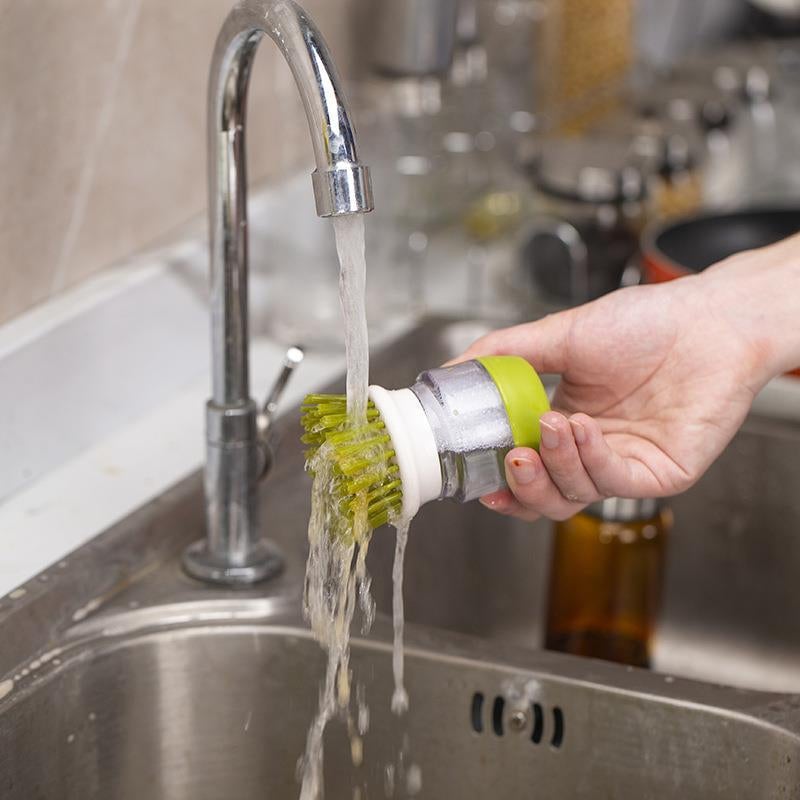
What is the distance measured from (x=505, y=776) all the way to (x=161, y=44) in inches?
22.8

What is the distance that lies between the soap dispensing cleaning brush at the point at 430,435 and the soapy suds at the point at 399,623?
0.02 m

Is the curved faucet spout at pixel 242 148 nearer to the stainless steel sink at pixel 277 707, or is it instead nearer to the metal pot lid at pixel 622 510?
the stainless steel sink at pixel 277 707

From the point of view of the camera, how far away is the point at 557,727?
73cm

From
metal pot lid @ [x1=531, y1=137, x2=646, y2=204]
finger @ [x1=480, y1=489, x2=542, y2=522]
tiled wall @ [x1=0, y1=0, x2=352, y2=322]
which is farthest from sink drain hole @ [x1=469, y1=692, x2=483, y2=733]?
metal pot lid @ [x1=531, y1=137, x2=646, y2=204]

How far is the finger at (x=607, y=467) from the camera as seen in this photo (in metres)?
0.65

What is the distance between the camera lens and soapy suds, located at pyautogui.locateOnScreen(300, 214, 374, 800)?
0.59m

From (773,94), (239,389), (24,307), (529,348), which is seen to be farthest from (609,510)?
(773,94)

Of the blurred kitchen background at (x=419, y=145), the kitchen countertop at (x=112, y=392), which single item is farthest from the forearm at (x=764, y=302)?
the blurred kitchen background at (x=419, y=145)

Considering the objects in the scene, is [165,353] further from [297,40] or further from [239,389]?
[297,40]

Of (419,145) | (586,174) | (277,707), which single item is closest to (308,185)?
(419,145)

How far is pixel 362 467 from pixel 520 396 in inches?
3.4

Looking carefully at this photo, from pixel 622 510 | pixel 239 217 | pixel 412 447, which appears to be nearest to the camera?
pixel 412 447

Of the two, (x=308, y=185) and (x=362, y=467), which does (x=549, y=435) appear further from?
(x=308, y=185)

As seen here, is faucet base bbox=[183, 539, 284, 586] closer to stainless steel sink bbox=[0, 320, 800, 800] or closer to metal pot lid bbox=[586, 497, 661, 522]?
stainless steel sink bbox=[0, 320, 800, 800]
